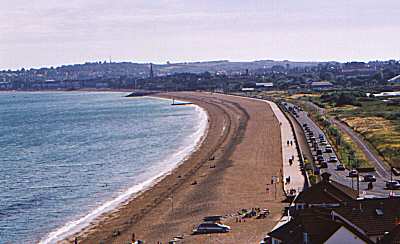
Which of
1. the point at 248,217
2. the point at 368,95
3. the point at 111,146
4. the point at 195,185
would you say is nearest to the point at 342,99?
the point at 368,95

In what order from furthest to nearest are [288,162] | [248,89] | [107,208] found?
[248,89]
[288,162]
[107,208]

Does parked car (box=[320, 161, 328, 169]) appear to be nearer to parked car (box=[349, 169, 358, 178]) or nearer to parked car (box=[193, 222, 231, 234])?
parked car (box=[349, 169, 358, 178])

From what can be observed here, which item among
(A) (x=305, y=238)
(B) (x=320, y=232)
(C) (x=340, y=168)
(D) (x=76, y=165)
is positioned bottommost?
(D) (x=76, y=165)

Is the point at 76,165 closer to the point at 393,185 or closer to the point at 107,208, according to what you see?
the point at 107,208

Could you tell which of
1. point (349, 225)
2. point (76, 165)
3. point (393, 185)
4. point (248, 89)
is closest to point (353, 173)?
point (393, 185)

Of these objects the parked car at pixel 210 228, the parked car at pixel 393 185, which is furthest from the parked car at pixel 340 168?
the parked car at pixel 210 228

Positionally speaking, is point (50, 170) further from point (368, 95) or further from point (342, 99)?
point (368, 95)

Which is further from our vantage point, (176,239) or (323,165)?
(323,165)
